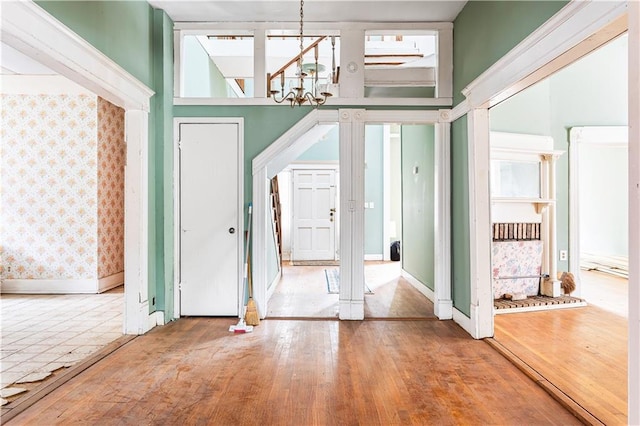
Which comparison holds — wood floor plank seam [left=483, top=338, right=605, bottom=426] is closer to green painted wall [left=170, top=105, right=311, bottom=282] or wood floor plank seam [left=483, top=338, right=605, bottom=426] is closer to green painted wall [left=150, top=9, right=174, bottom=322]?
green painted wall [left=170, top=105, right=311, bottom=282]

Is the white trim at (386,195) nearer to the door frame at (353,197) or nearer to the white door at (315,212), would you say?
the white door at (315,212)

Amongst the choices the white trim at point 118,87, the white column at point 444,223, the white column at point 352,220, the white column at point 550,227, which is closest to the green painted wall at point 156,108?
the white trim at point 118,87

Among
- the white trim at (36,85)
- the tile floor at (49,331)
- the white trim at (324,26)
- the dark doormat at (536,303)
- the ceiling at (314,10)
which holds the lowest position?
the tile floor at (49,331)

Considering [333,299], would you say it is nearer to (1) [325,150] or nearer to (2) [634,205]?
(2) [634,205]

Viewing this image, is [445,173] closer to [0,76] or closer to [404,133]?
[404,133]

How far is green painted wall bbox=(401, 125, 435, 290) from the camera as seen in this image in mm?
4660

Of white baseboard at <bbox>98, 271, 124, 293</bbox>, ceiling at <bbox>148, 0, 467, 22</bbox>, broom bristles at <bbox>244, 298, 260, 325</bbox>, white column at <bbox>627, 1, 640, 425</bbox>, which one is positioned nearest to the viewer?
white column at <bbox>627, 1, 640, 425</bbox>

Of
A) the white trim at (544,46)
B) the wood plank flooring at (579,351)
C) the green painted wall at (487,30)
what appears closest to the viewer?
the white trim at (544,46)

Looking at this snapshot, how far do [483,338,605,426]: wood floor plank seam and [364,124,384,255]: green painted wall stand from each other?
206 inches

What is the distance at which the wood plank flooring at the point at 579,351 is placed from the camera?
2.18 metres

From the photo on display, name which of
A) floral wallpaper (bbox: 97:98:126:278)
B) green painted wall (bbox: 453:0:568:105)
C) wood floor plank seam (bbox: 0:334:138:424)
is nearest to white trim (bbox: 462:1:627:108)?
green painted wall (bbox: 453:0:568:105)

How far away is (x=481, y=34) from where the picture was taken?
3150mm

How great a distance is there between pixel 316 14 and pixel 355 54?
0.54 metres

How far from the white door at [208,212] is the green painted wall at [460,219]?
2.18 meters
